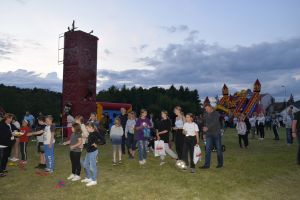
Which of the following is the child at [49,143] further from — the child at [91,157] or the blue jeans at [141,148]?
the blue jeans at [141,148]

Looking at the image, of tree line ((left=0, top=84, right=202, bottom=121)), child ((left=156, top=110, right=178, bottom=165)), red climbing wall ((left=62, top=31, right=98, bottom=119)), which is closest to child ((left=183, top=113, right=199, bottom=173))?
child ((left=156, top=110, right=178, bottom=165))

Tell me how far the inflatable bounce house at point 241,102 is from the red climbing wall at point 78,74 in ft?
83.8

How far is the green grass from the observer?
7414 millimetres

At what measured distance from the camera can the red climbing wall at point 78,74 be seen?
2336 cm

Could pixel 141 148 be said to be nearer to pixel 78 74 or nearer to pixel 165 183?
pixel 165 183

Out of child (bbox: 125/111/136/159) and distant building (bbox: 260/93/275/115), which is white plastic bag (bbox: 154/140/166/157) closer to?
child (bbox: 125/111/136/159)

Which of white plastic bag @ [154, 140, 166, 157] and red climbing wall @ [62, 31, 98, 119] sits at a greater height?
red climbing wall @ [62, 31, 98, 119]

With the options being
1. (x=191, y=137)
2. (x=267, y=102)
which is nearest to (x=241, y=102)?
(x=191, y=137)

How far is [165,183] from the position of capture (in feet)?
27.8

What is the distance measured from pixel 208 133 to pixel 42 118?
18.3 ft

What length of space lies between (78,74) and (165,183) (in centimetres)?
1650

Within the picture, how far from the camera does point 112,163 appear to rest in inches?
460

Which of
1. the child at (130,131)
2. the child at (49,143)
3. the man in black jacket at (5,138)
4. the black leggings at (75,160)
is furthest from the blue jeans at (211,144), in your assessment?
the man in black jacket at (5,138)

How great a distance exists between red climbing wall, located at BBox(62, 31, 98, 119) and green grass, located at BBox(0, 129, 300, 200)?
12032 millimetres
